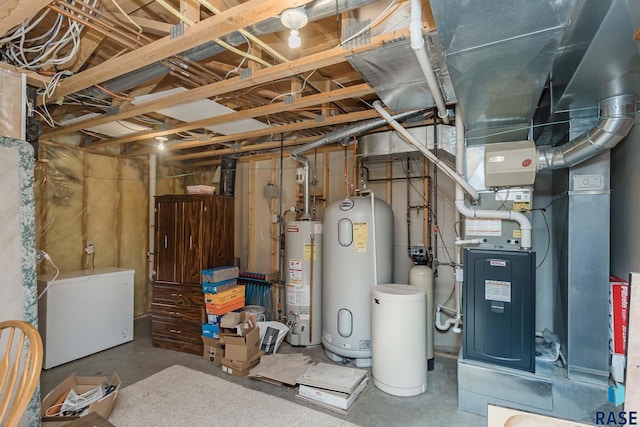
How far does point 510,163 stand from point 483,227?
1.77ft

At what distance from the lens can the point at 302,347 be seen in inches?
145

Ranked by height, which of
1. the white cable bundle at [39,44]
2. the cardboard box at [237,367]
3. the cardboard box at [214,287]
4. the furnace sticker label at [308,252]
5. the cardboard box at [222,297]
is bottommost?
the cardboard box at [237,367]

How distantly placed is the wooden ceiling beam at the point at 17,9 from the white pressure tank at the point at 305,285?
8.88 ft

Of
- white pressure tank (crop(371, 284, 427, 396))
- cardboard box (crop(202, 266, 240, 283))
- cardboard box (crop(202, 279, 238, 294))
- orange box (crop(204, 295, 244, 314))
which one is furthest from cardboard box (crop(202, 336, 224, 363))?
white pressure tank (crop(371, 284, 427, 396))

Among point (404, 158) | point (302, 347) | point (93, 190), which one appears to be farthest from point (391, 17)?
point (93, 190)

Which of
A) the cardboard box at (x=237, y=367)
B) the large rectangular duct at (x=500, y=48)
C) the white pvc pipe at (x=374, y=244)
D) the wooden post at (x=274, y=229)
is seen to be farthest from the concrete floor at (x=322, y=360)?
the large rectangular duct at (x=500, y=48)

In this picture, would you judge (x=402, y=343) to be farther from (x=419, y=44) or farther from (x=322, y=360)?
(x=419, y=44)

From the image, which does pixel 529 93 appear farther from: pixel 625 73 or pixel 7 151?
pixel 7 151

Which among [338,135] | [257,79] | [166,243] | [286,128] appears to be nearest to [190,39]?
[257,79]

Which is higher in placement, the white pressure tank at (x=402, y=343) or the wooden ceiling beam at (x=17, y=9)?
the wooden ceiling beam at (x=17, y=9)

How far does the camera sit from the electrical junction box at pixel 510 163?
2.33 m

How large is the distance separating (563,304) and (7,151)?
158 inches

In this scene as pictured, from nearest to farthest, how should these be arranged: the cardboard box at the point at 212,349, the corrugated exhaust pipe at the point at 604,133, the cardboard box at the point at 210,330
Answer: the corrugated exhaust pipe at the point at 604,133 < the cardboard box at the point at 212,349 < the cardboard box at the point at 210,330

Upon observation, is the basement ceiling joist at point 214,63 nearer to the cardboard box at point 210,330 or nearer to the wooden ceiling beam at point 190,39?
the wooden ceiling beam at point 190,39
